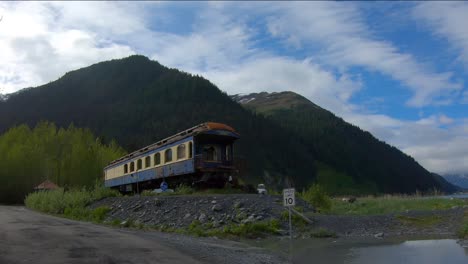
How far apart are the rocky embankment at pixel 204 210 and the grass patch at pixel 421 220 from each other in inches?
147

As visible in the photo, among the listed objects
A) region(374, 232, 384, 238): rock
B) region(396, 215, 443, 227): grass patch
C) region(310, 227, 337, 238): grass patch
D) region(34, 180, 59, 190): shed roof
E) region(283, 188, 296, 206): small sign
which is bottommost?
region(374, 232, 384, 238): rock

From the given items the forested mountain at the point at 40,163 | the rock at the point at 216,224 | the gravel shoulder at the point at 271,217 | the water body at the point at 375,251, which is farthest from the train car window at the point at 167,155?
the forested mountain at the point at 40,163

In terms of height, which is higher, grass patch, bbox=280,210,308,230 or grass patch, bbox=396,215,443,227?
grass patch, bbox=280,210,308,230

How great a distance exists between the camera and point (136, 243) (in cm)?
1069

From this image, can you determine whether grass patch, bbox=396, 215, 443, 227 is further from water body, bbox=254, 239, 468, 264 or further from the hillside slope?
the hillside slope

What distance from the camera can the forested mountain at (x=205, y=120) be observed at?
351 ft

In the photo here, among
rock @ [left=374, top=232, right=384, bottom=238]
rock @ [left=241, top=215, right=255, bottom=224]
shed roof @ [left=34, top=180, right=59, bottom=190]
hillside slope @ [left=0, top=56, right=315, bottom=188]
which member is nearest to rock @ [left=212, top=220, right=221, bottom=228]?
rock @ [left=241, top=215, right=255, bottom=224]

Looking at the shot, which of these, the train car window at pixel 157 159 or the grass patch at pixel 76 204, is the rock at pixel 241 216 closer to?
the grass patch at pixel 76 204

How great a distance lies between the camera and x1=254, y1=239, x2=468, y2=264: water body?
1177 centimetres

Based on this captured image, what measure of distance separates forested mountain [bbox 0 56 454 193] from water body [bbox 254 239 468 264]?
2840 inches

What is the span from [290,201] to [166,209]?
7.30 metres

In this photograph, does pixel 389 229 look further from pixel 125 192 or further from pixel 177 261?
pixel 125 192

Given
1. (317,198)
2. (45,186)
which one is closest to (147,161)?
(317,198)

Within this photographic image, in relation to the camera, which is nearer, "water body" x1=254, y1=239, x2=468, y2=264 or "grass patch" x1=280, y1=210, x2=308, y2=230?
"water body" x1=254, y1=239, x2=468, y2=264
